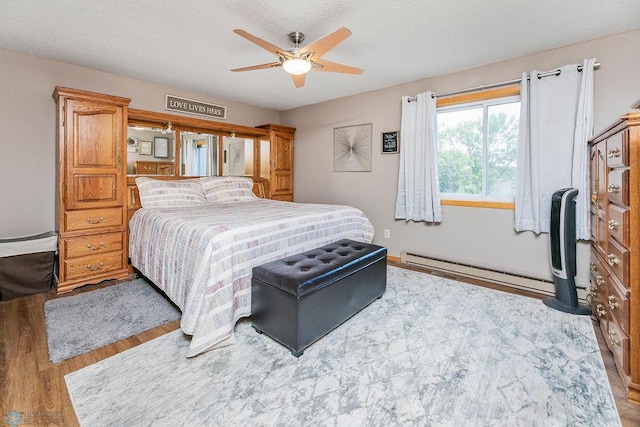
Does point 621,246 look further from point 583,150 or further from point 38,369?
point 38,369

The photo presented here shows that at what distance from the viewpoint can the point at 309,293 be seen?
6.07 ft

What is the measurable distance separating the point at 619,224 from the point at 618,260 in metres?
0.20

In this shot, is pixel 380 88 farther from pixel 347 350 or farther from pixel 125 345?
pixel 125 345

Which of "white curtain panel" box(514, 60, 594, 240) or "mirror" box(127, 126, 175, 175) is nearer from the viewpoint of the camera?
"white curtain panel" box(514, 60, 594, 240)

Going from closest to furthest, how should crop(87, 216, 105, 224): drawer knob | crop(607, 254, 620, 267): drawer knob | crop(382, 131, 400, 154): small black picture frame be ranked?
1. crop(607, 254, 620, 267): drawer knob
2. crop(87, 216, 105, 224): drawer knob
3. crop(382, 131, 400, 154): small black picture frame

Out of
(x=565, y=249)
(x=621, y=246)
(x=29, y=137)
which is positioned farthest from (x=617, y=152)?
(x=29, y=137)

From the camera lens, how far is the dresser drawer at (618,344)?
1528 mm

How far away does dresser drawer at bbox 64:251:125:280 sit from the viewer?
9.41 ft

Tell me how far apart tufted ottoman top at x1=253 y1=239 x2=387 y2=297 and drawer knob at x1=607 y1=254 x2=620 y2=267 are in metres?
1.43

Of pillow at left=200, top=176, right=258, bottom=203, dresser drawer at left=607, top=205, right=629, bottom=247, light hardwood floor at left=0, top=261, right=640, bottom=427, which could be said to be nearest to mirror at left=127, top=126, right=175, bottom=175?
pillow at left=200, top=176, right=258, bottom=203

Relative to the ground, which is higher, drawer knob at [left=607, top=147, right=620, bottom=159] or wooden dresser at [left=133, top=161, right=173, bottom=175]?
wooden dresser at [left=133, top=161, right=173, bottom=175]

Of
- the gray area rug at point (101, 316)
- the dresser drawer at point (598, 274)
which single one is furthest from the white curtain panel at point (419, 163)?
the gray area rug at point (101, 316)

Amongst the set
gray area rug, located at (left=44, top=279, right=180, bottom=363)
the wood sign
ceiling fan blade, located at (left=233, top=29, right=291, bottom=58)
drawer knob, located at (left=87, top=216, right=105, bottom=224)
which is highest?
the wood sign

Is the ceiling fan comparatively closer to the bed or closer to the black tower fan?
the bed
